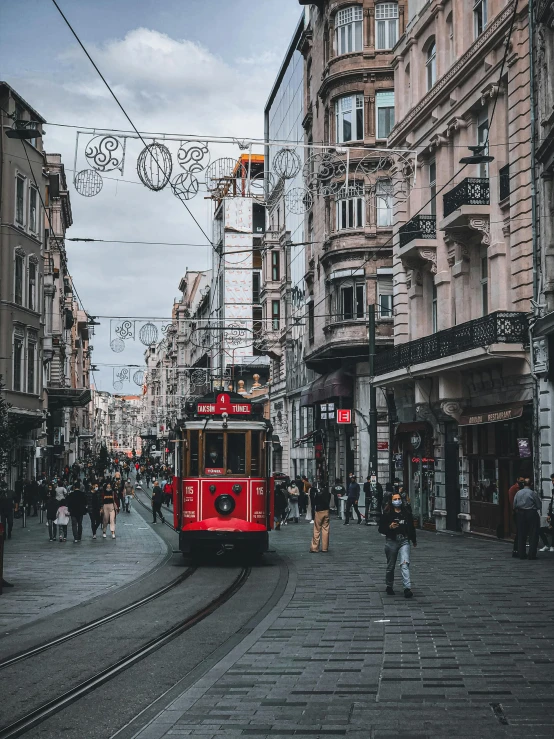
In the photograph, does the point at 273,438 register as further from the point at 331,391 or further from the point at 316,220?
the point at 316,220

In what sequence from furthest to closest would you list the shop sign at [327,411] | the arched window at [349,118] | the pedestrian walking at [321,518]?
the shop sign at [327,411] < the arched window at [349,118] < the pedestrian walking at [321,518]

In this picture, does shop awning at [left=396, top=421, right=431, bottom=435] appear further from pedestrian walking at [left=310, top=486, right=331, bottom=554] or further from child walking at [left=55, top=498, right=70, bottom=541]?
child walking at [left=55, top=498, right=70, bottom=541]

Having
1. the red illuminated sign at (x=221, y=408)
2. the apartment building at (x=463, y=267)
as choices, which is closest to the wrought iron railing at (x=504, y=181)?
the apartment building at (x=463, y=267)

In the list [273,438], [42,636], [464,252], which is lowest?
[42,636]

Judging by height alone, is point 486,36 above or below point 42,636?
above

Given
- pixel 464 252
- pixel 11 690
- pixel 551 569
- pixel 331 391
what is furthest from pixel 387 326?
pixel 11 690

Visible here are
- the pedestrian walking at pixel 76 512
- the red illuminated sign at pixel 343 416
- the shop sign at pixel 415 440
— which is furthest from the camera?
the red illuminated sign at pixel 343 416

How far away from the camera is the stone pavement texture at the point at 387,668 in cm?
754

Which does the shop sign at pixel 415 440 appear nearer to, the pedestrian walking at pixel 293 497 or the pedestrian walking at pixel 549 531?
the pedestrian walking at pixel 293 497

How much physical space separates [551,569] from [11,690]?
41.4 ft

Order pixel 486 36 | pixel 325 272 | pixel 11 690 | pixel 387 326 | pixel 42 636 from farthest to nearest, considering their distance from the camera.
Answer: pixel 325 272 < pixel 387 326 < pixel 486 36 < pixel 42 636 < pixel 11 690

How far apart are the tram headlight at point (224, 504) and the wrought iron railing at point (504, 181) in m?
11.2

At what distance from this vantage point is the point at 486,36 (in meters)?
27.0

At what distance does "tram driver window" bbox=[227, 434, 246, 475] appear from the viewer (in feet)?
70.7
